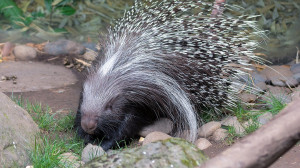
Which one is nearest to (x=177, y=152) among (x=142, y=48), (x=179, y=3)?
(x=142, y=48)

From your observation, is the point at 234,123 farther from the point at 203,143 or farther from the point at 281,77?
the point at 281,77

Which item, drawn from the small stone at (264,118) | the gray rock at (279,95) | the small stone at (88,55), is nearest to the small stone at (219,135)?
the small stone at (264,118)

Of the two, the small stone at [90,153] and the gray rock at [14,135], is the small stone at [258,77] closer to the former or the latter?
the small stone at [90,153]

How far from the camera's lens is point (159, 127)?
3.16m

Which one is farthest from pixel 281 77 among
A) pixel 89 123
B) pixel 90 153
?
pixel 90 153

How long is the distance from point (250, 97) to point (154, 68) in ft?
3.07

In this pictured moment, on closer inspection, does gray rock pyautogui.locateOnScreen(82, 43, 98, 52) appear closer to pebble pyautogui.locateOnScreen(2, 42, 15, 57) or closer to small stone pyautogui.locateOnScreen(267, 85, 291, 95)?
pebble pyautogui.locateOnScreen(2, 42, 15, 57)

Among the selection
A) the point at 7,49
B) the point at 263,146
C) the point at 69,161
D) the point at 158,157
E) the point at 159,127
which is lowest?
the point at 7,49

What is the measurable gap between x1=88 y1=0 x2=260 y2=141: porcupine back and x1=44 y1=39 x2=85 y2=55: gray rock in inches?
78.0

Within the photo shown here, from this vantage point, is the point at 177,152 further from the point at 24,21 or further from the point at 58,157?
the point at 24,21

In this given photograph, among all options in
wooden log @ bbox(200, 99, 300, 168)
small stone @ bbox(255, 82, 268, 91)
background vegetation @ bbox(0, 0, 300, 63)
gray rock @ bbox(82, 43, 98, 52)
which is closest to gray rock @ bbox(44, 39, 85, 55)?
gray rock @ bbox(82, 43, 98, 52)

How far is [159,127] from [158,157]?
1.11 metres

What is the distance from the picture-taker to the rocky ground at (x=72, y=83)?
284 cm

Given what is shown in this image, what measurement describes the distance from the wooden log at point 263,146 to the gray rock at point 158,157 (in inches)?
35.4
